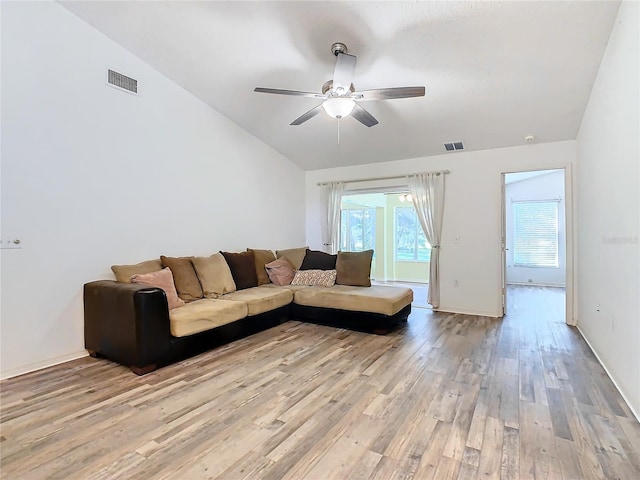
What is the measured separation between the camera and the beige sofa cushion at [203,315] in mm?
2945

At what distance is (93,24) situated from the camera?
315 cm

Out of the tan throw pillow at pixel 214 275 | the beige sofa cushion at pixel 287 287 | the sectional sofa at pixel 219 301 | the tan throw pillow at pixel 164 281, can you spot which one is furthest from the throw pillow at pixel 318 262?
the tan throw pillow at pixel 164 281

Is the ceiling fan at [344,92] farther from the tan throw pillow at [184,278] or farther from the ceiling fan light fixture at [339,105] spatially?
the tan throw pillow at [184,278]

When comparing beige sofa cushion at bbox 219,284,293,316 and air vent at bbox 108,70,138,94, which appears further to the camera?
beige sofa cushion at bbox 219,284,293,316

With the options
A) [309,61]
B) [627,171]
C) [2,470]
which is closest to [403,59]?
[309,61]

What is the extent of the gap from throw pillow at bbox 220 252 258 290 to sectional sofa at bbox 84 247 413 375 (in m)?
0.01

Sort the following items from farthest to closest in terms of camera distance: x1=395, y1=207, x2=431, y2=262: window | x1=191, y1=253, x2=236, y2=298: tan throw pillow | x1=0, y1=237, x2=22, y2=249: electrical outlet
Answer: x1=395, y1=207, x2=431, y2=262: window, x1=191, y1=253, x2=236, y2=298: tan throw pillow, x1=0, y1=237, x2=22, y2=249: electrical outlet

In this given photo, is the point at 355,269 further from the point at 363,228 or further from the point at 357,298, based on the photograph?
the point at 363,228

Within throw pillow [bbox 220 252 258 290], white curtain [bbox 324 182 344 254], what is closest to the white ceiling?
white curtain [bbox 324 182 344 254]

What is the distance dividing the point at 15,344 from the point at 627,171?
15.8 feet

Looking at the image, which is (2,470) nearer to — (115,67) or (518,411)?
(518,411)

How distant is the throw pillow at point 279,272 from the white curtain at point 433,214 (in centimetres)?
216

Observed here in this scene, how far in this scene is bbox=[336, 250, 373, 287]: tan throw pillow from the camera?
460 centimetres

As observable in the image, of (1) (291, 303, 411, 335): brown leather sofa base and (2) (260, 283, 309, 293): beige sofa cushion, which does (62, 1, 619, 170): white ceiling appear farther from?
(1) (291, 303, 411, 335): brown leather sofa base
